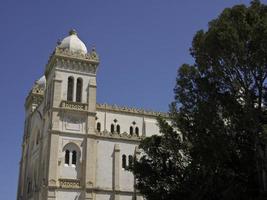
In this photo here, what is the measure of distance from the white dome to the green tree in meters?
19.6

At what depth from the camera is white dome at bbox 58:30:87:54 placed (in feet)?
148

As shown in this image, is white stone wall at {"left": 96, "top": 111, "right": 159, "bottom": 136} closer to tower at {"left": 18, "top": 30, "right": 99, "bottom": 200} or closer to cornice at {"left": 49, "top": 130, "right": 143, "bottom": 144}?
cornice at {"left": 49, "top": 130, "right": 143, "bottom": 144}

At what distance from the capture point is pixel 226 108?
2584cm

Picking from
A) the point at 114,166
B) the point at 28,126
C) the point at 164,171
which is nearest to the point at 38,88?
the point at 28,126

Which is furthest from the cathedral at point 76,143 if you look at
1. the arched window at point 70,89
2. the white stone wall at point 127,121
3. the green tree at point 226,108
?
the green tree at point 226,108

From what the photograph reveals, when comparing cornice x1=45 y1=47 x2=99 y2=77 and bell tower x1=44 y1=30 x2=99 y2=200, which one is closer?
bell tower x1=44 y1=30 x2=99 y2=200

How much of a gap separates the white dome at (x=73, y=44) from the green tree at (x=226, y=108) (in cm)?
1956

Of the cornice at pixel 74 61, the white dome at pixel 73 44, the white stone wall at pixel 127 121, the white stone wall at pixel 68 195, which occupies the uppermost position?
the white dome at pixel 73 44

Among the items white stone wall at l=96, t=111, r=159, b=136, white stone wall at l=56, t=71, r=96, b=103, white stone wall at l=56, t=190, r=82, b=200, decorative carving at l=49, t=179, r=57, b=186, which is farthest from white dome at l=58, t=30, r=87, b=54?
white stone wall at l=56, t=190, r=82, b=200

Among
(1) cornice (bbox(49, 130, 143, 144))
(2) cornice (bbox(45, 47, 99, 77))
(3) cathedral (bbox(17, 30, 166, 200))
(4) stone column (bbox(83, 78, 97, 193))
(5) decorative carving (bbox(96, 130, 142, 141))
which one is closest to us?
(3) cathedral (bbox(17, 30, 166, 200))

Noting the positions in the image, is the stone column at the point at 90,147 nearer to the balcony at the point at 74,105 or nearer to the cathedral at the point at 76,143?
the cathedral at the point at 76,143

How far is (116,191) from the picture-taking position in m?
41.6

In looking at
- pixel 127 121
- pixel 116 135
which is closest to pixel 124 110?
pixel 127 121

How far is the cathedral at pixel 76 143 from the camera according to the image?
39938 millimetres
